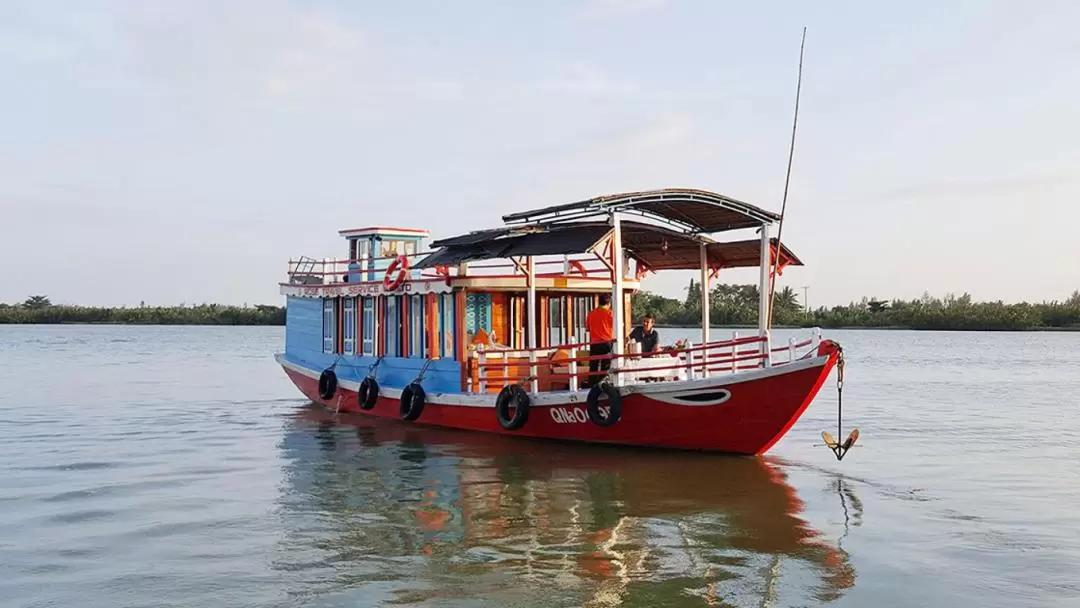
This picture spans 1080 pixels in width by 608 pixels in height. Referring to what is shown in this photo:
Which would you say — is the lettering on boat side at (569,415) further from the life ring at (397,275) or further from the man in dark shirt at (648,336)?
the life ring at (397,275)

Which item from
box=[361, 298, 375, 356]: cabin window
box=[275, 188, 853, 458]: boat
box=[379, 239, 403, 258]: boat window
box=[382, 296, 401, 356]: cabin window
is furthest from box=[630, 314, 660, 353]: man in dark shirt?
box=[379, 239, 403, 258]: boat window

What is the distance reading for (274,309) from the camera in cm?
6762

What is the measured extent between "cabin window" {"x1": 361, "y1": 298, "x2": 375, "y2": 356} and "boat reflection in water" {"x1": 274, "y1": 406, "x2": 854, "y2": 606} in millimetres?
4128

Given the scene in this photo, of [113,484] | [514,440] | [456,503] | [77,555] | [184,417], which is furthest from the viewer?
[184,417]

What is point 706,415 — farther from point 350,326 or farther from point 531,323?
point 350,326

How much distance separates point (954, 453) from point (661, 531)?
800cm

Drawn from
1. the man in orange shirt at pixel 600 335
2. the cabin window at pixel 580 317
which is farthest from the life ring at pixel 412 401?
the man in orange shirt at pixel 600 335

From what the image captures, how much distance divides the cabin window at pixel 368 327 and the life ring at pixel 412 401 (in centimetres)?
227

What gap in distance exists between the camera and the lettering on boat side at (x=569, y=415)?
13742 mm

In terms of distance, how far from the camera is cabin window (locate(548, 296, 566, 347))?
55.4 feet

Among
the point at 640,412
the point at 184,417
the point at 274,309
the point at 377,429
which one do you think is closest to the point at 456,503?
the point at 640,412

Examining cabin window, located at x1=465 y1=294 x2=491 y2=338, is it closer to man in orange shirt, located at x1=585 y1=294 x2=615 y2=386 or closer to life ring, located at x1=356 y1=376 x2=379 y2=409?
man in orange shirt, located at x1=585 y1=294 x2=615 y2=386

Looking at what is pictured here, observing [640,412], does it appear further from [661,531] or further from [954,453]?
[954,453]

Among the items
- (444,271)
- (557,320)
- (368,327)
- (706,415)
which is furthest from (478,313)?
(706,415)
